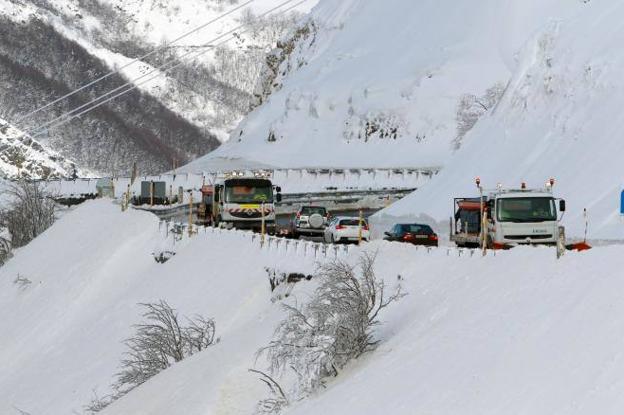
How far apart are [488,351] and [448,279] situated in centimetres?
676

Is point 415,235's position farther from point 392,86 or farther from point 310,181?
point 392,86

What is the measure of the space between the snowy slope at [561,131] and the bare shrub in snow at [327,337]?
20804 mm

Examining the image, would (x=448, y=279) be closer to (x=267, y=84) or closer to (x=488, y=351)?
(x=488, y=351)

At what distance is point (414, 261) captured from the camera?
1123 inches

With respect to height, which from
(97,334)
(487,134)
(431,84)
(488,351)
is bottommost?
(97,334)

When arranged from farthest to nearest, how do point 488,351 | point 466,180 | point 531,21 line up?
point 531,21 → point 466,180 → point 488,351

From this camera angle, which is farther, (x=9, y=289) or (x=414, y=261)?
(x=9, y=289)

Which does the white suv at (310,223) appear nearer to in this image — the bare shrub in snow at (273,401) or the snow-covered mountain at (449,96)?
the snow-covered mountain at (449,96)

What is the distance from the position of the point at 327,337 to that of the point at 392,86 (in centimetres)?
11848

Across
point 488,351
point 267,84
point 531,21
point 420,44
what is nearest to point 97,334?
point 488,351

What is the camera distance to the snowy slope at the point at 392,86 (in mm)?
130250

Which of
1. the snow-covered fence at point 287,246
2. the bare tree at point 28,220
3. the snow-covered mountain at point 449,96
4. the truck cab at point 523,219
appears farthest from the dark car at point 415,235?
the bare tree at point 28,220

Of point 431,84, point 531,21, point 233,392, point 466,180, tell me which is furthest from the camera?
point 431,84

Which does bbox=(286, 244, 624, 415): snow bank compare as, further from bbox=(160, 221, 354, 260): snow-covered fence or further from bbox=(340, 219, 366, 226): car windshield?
bbox=(340, 219, 366, 226): car windshield
